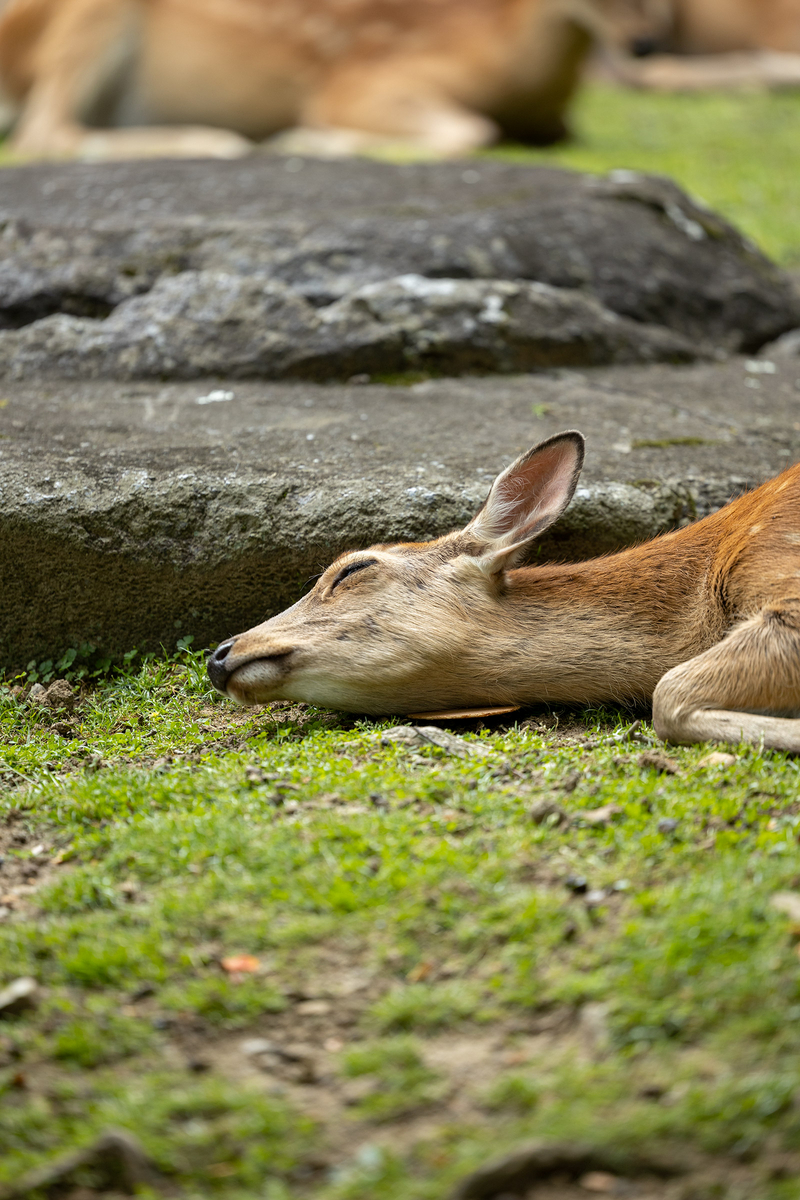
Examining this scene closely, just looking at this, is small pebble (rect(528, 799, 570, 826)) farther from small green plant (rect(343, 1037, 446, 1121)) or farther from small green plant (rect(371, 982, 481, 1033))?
small green plant (rect(343, 1037, 446, 1121))

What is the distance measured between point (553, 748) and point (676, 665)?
1.88 ft

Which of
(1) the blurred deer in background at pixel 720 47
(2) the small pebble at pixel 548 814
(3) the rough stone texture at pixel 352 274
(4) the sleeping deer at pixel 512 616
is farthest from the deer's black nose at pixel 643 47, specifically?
(2) the small pebble at pixel 548 814

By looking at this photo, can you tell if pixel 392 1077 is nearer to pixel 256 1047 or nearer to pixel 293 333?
Result: pixel 256 1047

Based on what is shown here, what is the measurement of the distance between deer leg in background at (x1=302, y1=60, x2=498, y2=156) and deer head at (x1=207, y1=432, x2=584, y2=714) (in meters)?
8.72

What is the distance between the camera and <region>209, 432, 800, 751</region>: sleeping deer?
4.07 metres

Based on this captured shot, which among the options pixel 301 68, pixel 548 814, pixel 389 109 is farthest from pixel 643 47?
pixel 548 814

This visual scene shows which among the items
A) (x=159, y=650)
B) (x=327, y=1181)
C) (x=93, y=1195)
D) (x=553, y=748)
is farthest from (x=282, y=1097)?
(x=159, y=650)

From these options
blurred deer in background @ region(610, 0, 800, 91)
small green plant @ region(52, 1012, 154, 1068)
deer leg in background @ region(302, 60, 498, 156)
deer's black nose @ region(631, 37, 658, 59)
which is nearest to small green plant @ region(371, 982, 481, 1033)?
small green plant @ region(52, 1012, 154, 1068)

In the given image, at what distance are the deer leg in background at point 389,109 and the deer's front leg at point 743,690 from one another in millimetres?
9439

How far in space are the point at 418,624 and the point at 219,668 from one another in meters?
0.71

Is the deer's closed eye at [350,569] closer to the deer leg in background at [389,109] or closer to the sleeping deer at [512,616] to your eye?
the sleeping deer at [512,616]

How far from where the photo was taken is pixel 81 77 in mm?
12312

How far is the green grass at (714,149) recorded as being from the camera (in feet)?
33.4

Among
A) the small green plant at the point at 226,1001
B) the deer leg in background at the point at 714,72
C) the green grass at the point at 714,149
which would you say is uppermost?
the deer leg in background at the point at 714,72
